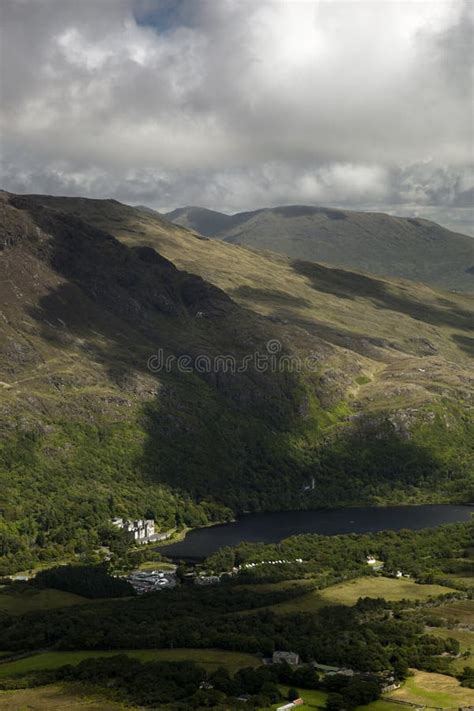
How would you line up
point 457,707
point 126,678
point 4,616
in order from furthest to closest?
point 4,616 → point 126,678 → point 457,707

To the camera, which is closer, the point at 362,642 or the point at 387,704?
the point at 387,704

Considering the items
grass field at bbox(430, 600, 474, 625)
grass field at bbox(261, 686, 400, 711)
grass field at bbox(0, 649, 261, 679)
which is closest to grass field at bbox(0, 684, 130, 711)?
grass field at bbox(0, 649, 261, 679)

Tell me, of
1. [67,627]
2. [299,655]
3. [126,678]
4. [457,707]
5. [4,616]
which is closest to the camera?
[457,707]

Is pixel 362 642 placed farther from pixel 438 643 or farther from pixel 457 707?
pixel 457 707

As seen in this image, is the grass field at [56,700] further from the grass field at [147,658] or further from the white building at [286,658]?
the white building at [286,658]

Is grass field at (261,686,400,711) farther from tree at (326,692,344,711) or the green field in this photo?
tree at (326,692,344,711)

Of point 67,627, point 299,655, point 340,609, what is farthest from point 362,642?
point 67,627

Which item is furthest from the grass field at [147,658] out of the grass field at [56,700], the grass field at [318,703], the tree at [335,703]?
the tree at [335,703]

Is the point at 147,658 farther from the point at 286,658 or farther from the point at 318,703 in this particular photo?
the point at 318,703
